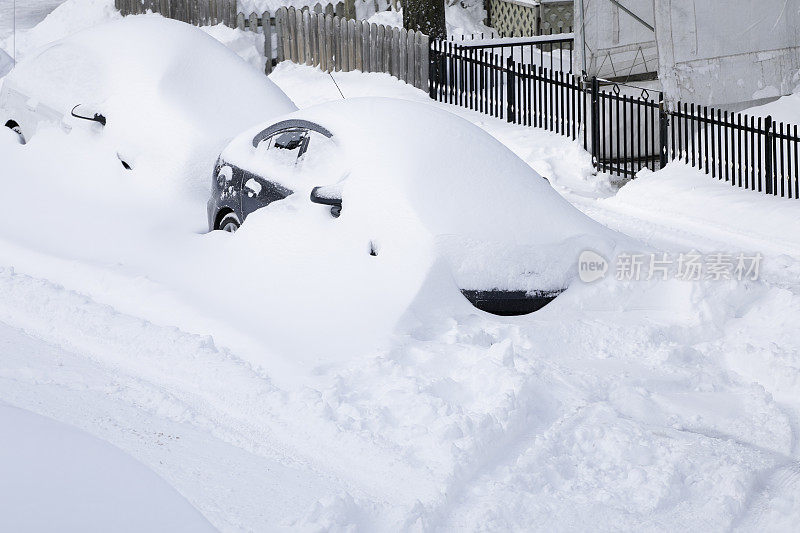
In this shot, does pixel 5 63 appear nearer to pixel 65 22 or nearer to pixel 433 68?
pixel 65 22

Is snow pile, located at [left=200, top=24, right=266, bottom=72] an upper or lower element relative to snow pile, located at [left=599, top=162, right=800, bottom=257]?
upper

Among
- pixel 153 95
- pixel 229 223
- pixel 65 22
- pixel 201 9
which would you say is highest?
pixel 201 9

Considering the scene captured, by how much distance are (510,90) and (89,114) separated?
7383mm

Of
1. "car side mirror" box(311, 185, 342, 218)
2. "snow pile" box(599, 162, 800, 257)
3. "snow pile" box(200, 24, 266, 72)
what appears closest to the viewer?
"car side mirror" box(311, 185, 342, 218)

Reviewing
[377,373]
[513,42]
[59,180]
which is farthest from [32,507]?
[513,42]

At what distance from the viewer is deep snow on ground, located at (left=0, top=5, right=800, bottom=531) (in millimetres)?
5375

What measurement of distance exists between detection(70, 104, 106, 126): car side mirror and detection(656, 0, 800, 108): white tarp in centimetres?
796

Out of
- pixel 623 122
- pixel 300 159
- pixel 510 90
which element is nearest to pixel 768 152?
pixel 623 122

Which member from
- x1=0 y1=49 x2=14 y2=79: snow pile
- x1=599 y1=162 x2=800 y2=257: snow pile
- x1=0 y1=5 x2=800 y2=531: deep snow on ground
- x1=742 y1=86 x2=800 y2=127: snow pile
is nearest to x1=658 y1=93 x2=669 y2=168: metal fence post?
x1=599 y1=162 x2=800 y2=257: snow pile

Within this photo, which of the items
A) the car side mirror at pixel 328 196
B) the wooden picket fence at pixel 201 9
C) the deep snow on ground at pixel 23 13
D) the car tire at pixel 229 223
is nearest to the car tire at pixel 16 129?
the car tire at pixel 229 223

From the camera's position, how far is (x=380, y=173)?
814 centimetres

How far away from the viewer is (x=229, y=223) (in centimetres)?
929

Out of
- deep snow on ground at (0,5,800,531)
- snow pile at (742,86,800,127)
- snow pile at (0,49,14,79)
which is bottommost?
deep snow on ground at (0,5,800,531)

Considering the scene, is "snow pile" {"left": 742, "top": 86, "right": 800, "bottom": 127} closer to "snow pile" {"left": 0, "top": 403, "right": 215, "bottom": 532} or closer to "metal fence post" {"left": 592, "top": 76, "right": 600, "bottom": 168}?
"metal fence post" {"left": 592, "top": 76, "right": 600, "bottom": 168}
